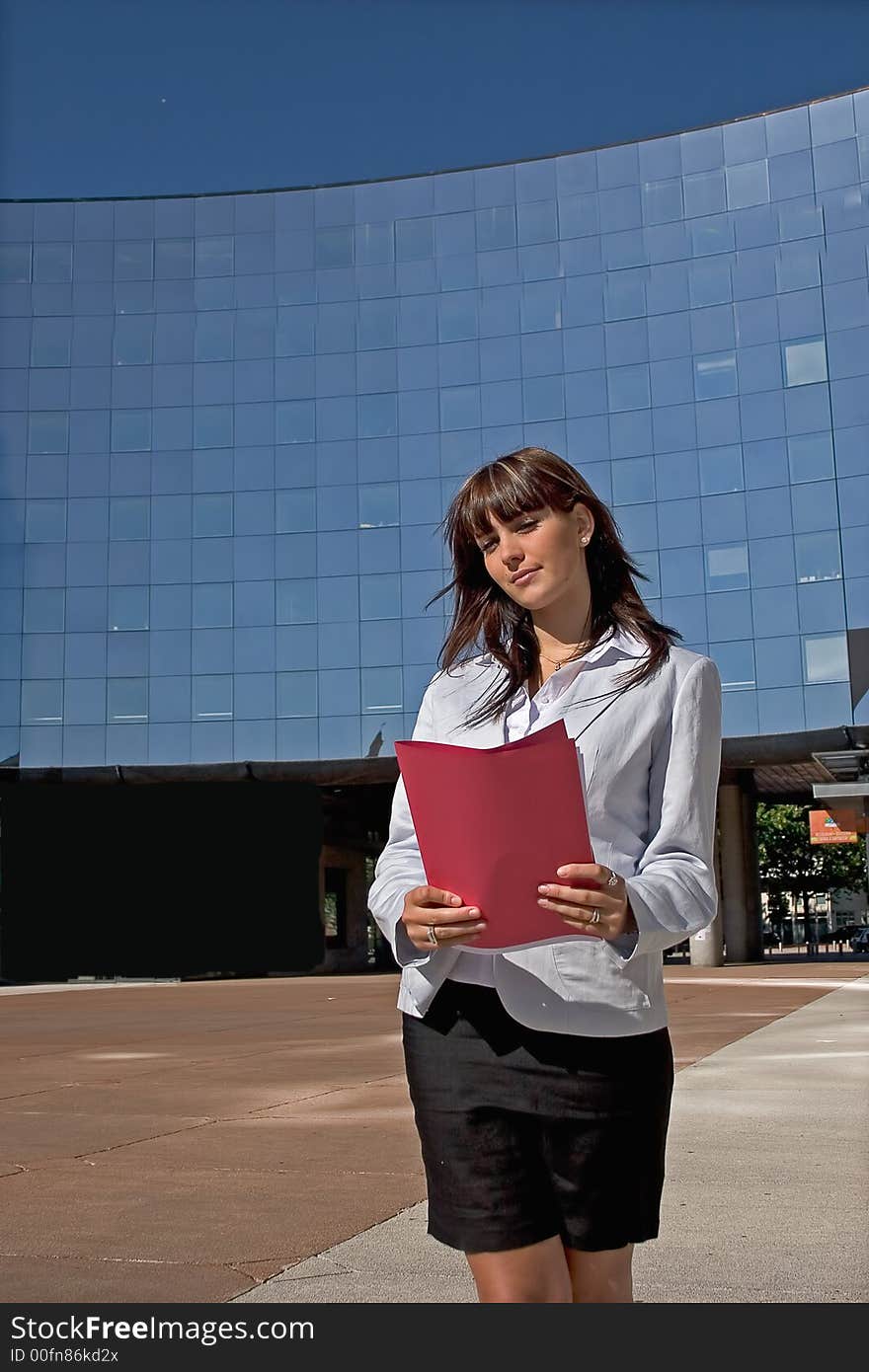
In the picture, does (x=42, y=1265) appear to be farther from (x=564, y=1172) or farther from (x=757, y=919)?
(x=757, y=919)

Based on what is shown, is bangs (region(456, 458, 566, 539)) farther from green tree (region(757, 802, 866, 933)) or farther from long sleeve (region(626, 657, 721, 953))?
green tree (region(757, 802, 866, 933))

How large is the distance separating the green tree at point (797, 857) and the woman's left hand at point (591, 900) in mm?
71841

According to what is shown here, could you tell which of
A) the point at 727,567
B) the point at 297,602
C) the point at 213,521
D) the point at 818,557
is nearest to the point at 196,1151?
the point at 818,557

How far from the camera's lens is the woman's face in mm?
2422

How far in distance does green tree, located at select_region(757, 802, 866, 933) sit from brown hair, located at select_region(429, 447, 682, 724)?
71390 millimetres

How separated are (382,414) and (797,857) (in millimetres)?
40499

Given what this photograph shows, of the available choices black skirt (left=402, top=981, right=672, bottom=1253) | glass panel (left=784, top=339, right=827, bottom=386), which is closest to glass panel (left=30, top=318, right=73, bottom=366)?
glass panel (left=784, top=339, right=827, bottom=386)

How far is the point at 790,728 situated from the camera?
38.5m

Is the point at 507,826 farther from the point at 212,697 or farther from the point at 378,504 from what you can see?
the point at 378,504

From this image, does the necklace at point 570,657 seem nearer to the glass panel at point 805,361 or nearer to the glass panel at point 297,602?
the glass panel at point 805,361

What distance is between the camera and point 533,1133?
216cm
